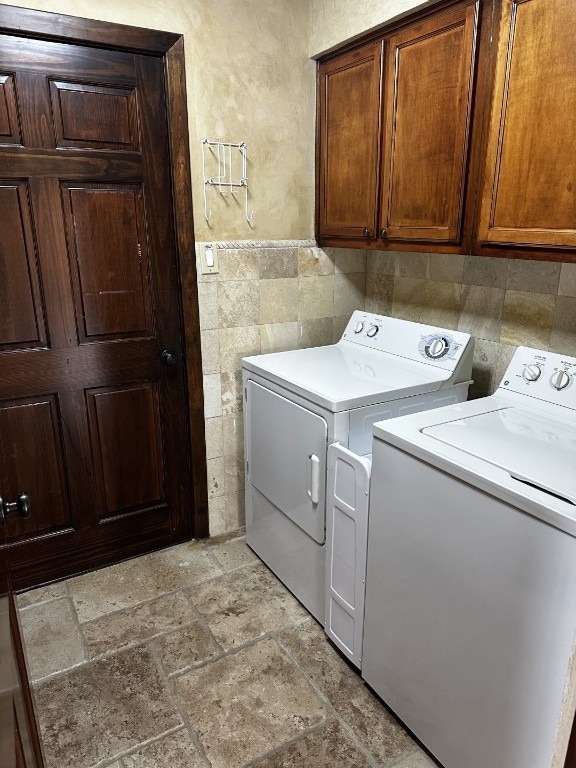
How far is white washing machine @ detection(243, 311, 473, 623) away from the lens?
1.84m

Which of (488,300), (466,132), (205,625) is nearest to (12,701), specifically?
(205,625)

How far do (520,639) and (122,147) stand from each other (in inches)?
82.2

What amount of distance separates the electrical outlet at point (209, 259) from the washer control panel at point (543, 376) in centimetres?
128

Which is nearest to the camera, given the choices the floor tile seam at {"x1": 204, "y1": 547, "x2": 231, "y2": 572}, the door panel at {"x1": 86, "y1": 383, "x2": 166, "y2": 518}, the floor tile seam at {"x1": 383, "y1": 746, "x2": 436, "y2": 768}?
the floor tile seam at {"x1": 383, "y1": 746, "x2": 436, "y2": 768}

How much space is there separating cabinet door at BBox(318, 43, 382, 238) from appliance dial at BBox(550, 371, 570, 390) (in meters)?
0.91

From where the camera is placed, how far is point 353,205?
2.24 meters

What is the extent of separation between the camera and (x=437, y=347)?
2086mm

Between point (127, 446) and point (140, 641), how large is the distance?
2.62ft

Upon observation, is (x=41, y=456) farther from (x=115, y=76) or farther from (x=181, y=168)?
(x=115, y=76)

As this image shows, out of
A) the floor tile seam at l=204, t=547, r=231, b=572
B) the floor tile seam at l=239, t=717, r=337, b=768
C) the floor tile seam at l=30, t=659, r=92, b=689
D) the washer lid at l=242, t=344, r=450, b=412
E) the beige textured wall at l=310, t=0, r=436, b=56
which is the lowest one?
the floor tile seam at l=239, t=717, r=337, b=768

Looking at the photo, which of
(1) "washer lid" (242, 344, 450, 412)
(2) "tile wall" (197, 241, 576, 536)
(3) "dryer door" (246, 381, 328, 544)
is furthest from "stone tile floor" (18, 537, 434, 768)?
(1) "washer lid" (242, 344, 450, 412)

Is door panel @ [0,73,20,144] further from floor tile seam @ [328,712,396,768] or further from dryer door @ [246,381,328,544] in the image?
floor tile seam @ [328,712,396,768]

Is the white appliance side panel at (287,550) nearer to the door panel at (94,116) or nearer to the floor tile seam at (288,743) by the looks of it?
the floor tile seam at (288,743)

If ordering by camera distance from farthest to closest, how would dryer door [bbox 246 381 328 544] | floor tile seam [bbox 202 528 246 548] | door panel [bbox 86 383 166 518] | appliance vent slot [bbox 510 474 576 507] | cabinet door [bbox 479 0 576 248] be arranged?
1. floor tile seam [bbox 202 528 246 548]
2. door panel [bbox 86 383 166 518]
3. dryer door [bbox 246 381 328 544]
4. cabinet door [bbox 479 0 576 248]
5. appliance vent slot [bbox 510 474 576 507]
